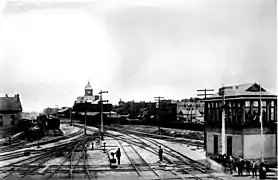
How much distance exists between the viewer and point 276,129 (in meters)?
4.41

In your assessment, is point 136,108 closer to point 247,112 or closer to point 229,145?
point 229,145

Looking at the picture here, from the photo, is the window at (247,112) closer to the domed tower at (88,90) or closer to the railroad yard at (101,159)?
the railroad yard at (101,159)

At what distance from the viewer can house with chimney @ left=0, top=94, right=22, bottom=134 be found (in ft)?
14.6

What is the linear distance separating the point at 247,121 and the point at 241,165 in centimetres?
54

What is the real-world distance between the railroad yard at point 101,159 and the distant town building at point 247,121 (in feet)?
1.32

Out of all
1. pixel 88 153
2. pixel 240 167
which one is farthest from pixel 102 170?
pixel 240 167

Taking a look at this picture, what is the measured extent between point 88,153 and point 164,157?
0.95m

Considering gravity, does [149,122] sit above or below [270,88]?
below

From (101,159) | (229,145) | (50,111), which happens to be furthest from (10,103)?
(229,145)

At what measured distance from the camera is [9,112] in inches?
181

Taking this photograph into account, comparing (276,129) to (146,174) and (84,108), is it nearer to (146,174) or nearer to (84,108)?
(146,174)

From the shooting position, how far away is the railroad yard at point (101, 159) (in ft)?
14.1

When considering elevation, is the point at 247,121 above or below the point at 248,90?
below

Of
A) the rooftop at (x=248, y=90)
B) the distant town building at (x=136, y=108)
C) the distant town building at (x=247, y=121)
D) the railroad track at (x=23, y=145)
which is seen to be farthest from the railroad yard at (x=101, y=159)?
the rooftop at (x=248, y=90)
